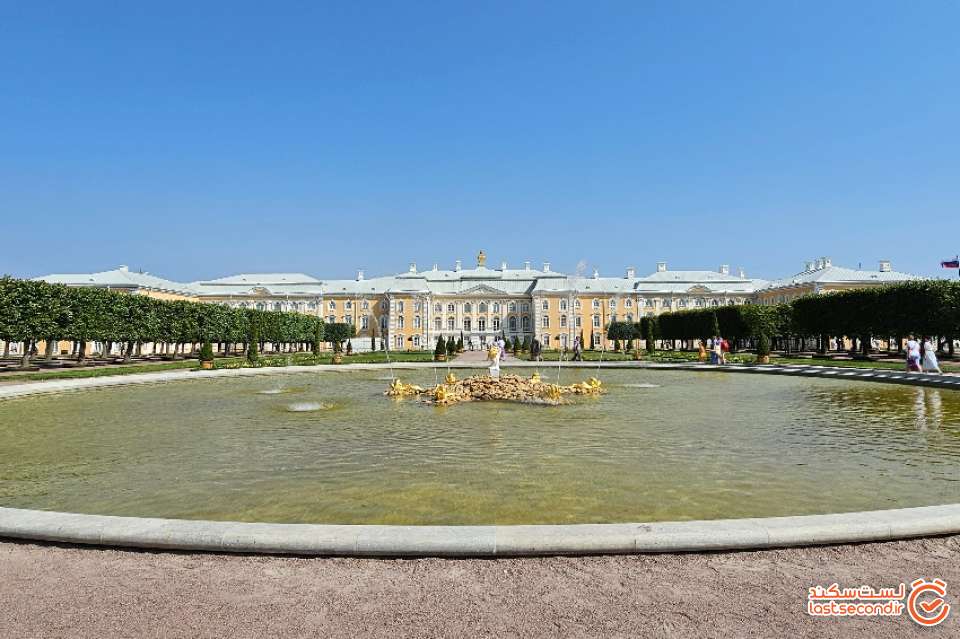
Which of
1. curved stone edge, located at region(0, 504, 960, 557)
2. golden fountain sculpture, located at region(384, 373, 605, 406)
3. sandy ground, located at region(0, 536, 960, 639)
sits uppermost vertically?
golden fountain sculpture, located at region(384, 373, 605, 406)

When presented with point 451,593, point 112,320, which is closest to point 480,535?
point 451,593

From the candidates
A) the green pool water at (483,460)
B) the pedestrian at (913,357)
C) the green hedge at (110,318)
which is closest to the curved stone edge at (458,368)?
the pedestrian at (913,357)

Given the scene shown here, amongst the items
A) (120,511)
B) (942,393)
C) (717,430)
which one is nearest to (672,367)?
(942,393)

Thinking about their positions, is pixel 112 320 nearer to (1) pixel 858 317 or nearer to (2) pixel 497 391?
(2) pixel 497 391

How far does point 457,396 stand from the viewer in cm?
1476

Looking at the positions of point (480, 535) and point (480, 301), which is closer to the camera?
point (480, 535)

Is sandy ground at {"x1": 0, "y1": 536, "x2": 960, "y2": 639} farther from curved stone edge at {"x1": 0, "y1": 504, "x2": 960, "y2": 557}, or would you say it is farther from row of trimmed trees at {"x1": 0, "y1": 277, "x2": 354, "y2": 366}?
row of trimmed trees at {"x1": 0, "y1": 277, "x2": 354, "y2": 366}

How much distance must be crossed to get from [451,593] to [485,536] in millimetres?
630

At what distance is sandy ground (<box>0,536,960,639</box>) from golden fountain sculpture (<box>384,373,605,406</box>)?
10.1 m

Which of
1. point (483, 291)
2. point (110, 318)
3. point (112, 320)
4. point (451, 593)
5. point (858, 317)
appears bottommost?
point (451, 593)

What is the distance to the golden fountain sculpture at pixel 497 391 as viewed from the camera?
573 inches

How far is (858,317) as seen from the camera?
3844 cm

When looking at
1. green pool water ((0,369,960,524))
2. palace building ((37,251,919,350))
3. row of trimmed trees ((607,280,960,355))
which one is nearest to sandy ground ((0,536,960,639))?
green pool water ((0,369,960,524))

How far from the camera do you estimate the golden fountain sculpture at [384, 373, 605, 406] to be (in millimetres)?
14547
